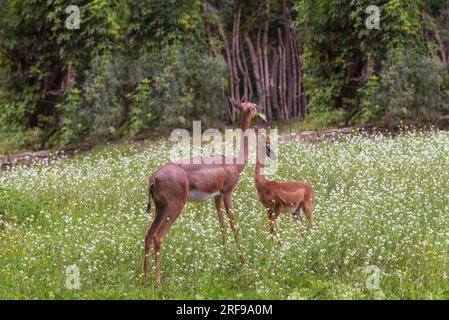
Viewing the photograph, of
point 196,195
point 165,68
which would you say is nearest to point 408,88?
point 165,68

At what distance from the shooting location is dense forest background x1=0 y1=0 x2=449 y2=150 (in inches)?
947

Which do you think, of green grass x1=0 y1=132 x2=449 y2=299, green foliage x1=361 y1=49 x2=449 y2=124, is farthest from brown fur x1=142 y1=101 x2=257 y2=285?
green foliage x1=361 y1=49 x2=449 y2=124

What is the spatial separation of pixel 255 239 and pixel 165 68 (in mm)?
14630

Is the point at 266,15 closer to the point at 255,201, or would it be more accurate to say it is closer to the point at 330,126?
A: the point at 330,126

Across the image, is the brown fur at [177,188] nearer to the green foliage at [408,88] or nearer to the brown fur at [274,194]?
the brown fur at [274,194]

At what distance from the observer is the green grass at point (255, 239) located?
376 inches

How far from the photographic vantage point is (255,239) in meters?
11.3

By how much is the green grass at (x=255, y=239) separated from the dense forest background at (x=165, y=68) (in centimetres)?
729

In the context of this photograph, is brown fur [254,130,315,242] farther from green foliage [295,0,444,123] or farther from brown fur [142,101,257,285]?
green foliage [295,0,444,123]

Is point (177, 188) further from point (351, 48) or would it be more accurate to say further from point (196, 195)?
point (351, 48)

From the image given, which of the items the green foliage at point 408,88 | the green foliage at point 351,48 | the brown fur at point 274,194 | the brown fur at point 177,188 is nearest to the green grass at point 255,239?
the brown fur at point 274,194

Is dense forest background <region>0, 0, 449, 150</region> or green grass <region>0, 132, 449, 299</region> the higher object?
dense forest background <region>0, 0, 449, 150</region>

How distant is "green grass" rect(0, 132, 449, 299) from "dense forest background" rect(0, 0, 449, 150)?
7.29 metres
